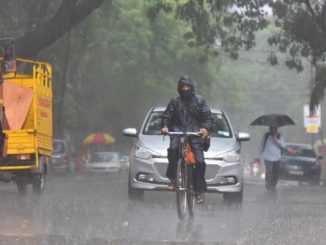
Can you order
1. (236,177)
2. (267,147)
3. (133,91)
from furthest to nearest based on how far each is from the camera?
(133,91), (267,147), (236,177)

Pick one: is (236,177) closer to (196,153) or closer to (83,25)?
(196,153)

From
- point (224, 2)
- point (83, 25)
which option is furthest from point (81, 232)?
point (83, 25)

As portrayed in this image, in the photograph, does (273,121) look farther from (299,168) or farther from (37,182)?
(299,168)

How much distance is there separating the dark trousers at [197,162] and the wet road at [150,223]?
18.5 inches

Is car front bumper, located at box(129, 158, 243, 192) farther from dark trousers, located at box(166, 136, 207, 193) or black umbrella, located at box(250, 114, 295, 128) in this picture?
black umbrella, located at box(250, 114, 295, 128)

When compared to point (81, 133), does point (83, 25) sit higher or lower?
higher

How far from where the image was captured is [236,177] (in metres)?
→ 13.7

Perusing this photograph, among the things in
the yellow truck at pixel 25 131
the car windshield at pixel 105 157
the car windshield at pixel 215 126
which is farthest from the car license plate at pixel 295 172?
the car windshield at pixel 105 157

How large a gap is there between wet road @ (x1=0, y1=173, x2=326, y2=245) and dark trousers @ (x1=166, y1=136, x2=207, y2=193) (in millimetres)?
470

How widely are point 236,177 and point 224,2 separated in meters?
12.3

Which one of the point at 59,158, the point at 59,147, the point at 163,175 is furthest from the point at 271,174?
the point at 59,147

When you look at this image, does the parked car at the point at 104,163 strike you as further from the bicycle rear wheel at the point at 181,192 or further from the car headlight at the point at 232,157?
the bicycle rear wheel at the point at 181,192

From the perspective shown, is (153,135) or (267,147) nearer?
(153,135)

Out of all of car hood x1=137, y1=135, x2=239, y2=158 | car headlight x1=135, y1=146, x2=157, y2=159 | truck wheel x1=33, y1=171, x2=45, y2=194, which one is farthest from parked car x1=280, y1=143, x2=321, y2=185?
car headlight x1=135, y1=146, x2=157, y2=159
